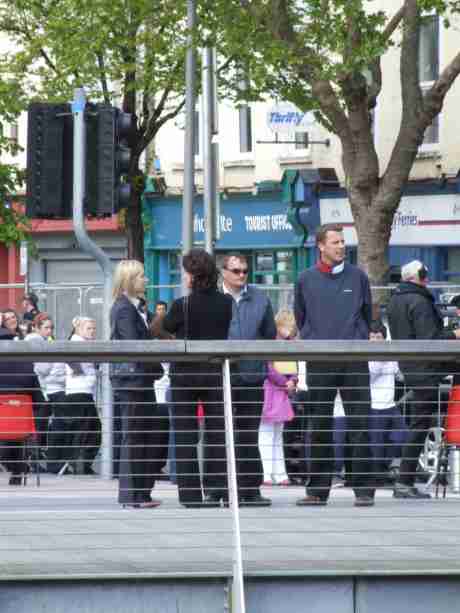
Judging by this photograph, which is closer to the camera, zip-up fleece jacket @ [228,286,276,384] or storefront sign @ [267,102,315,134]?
zip-up fleece jacket @ [228,286,276,384]

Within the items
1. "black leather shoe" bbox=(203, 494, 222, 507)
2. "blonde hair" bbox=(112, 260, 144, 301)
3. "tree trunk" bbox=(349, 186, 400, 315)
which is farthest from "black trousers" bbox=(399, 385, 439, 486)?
"tree trunk" bbox=(349, 186, 400, 315)

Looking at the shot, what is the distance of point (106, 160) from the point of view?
48.8ft

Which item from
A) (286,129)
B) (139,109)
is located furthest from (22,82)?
(286,129)

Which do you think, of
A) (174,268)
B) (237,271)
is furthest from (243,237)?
(237,271)

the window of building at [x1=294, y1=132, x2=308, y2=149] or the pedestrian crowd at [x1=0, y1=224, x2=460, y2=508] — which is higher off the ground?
the window of building at [x1=294, y1=132, x2=308, y2=149]

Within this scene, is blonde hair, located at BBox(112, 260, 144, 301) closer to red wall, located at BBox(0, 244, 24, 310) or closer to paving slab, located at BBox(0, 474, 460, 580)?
paving slab, located at BBox(0, 474, 460, 580)

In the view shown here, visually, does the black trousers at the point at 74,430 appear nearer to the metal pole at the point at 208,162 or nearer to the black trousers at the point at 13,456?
the black trousers at the point at 13,456

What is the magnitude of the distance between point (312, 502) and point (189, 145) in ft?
37.8

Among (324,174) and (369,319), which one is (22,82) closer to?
(324,174)

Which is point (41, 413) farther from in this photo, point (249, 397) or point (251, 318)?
point (249, 397)

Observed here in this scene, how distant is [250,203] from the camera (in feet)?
127

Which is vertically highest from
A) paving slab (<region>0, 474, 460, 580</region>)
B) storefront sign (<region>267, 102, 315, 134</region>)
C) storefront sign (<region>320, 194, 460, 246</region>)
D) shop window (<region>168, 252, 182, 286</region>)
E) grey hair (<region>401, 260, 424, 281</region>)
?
storefront sign (<region>267, 102, 315, 134</region>)

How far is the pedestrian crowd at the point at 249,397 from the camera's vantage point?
11.6 meters

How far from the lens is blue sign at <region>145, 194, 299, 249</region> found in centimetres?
3803
